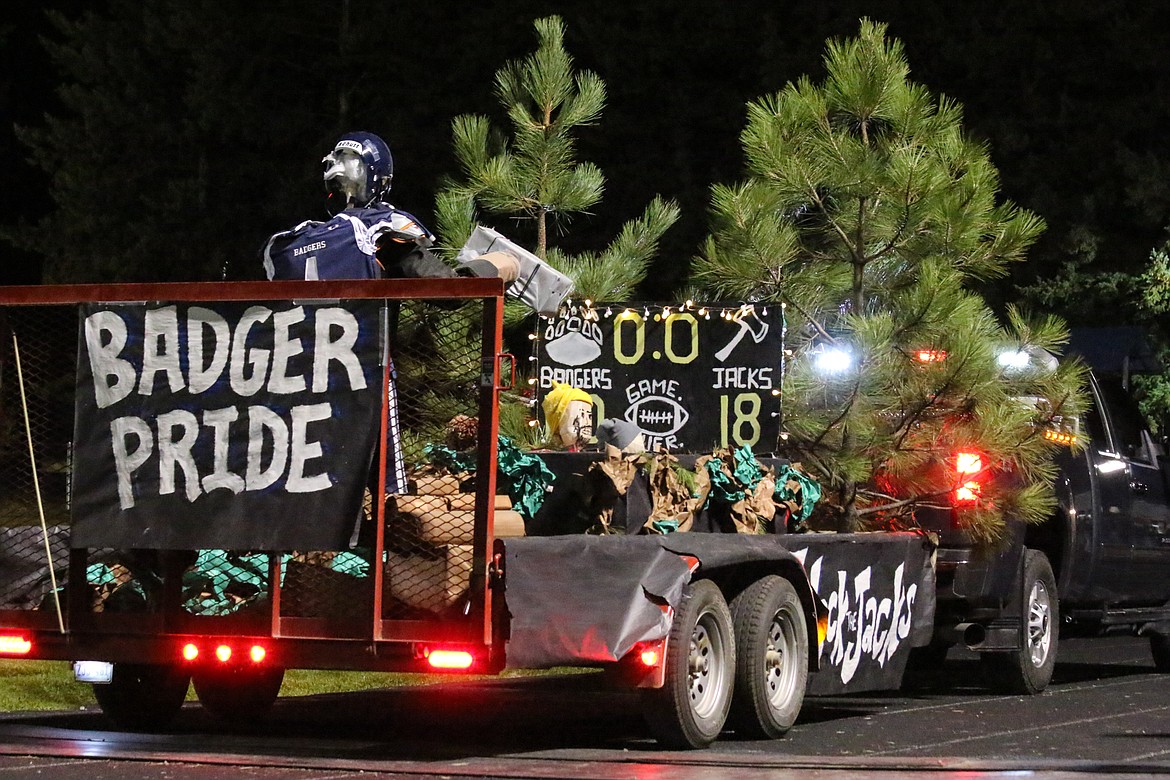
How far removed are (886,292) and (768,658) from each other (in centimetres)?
302

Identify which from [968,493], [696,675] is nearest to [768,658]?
[696,675]

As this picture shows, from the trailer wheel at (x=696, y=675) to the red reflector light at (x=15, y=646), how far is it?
2399 millimetres

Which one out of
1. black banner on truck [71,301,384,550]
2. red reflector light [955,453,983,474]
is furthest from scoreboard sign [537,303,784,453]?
black banner on truck [71,301,384,550]

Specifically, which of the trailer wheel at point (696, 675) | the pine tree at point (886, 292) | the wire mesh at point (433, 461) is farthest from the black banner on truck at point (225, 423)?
the pine tree at point (886, 292)

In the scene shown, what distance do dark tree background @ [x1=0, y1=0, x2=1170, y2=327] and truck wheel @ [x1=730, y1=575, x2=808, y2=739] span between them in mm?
14899

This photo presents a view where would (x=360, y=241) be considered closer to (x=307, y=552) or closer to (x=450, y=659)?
(x=307, y=552)

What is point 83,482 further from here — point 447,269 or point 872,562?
point 872,562

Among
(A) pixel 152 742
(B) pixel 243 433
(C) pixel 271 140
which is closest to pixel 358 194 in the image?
(B) pixel 243 433

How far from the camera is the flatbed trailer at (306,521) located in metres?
7.07

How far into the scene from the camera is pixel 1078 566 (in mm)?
11352

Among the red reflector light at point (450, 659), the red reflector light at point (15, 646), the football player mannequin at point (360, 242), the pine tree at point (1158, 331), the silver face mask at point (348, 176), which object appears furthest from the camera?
the pine tree at point (1158, 331)

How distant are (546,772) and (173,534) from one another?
1.67m

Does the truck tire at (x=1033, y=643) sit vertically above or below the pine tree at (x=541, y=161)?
below

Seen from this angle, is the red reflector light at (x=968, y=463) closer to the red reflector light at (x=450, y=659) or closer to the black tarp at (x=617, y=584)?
the black tarp at (x=617, y=584)
